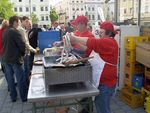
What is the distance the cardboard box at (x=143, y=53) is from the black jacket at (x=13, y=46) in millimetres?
2293

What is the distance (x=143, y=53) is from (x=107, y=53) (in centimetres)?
198

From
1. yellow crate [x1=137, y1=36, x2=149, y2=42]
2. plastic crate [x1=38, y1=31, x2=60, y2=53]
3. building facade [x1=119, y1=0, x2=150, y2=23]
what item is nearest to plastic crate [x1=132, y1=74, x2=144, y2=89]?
yellow crate [x1=137, y1=36, x2=149, y2=42]

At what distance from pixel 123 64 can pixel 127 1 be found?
212 cm

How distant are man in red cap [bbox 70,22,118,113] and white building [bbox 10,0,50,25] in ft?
229

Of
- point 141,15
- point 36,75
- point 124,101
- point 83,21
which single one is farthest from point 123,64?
point 36,75

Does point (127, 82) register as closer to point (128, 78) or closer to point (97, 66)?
point (128, 78)

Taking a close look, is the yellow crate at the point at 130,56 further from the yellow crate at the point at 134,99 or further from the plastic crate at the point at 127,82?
the yellow crate at the point at 134,99

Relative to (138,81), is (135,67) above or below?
above

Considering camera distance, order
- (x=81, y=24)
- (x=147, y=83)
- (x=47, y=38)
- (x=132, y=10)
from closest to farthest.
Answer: (x=81, y=24) < (x=147, y=83) < (x=47, y=38) < (x=132, y=10)

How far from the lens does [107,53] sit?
10.3ft

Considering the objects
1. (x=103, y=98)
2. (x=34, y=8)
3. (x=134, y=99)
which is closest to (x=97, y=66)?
(x=103, y=98)

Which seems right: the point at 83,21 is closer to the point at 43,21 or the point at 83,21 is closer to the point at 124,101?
the point at 124,101

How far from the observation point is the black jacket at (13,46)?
5.05 m

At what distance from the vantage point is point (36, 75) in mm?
3646
